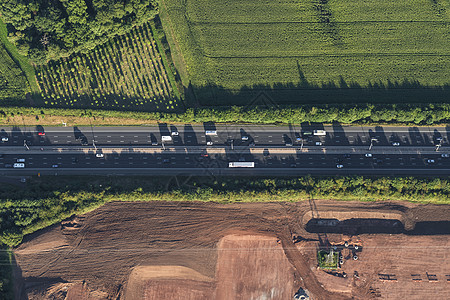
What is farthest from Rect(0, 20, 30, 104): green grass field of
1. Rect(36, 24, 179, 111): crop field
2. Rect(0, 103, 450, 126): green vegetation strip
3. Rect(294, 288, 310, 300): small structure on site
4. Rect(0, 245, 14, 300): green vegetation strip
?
Rect(294, 288, 310, 300): small structure on site

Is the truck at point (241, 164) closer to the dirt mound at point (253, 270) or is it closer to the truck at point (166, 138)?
the truck at point (166, 138)

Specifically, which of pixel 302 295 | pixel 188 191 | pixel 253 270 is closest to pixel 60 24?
pixel 188 191

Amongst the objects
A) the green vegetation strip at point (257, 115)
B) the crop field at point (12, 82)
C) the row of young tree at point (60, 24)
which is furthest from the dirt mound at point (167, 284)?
the row of young tree at point (60, 24)

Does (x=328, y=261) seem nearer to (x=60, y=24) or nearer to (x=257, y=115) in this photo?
(x=257, y=115)

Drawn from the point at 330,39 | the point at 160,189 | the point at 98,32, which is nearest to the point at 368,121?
the point at 330,39

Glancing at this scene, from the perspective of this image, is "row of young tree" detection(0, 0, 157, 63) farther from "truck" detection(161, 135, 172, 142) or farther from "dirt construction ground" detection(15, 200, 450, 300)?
"dirt construction ground" detection(15, 200, 450, 300)

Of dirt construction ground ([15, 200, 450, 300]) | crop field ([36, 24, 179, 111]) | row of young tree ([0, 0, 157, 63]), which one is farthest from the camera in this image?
crop field ([36, 24, 179, 111])

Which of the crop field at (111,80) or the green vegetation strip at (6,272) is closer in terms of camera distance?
the green vegetation strip at (6,272)
